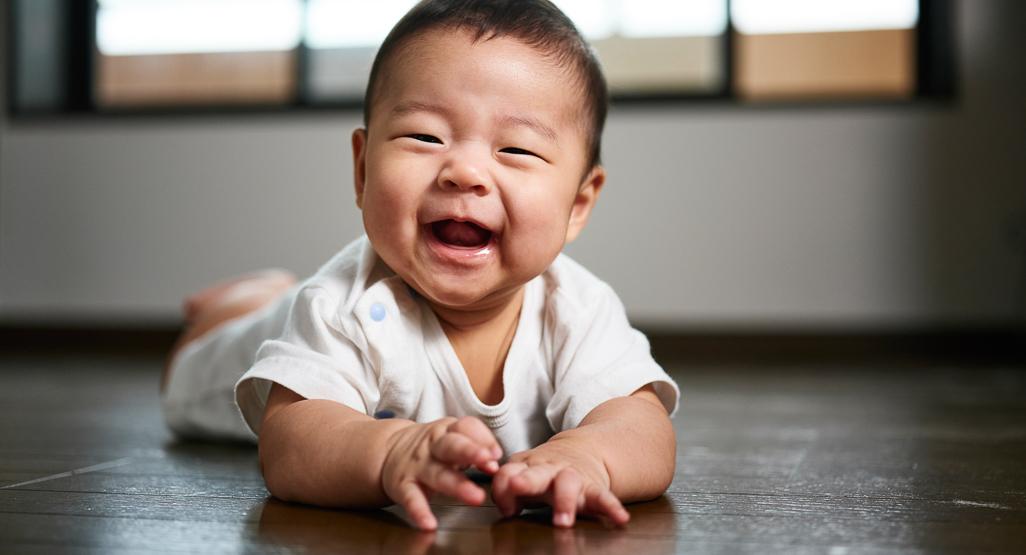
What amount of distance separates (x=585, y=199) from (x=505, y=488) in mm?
345

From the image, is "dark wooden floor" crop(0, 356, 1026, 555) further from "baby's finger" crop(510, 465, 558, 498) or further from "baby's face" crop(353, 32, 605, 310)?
"baby's face" crop(353, 32, 605, 310)

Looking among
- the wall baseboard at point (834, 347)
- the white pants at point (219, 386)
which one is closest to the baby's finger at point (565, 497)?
the white pants at point (219, 386)

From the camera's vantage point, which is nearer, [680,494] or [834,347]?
[680,494]

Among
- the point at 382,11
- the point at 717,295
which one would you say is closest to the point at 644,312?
the point at 717,295

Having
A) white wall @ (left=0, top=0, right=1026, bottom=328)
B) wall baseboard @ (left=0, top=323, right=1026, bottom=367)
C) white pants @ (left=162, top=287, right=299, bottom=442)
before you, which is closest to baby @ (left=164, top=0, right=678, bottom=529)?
white pants @ (left=162, top=287, right=299, bottom=442)

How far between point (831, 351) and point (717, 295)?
353 millimetres

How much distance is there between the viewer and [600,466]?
0.60 meters

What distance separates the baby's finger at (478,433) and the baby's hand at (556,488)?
0.03 metres

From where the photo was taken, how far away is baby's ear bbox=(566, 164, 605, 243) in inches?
31.1

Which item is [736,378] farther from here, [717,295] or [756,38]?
[756,38]

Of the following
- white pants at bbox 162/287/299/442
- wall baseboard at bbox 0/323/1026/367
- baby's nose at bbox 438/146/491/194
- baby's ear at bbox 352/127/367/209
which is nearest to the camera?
baby's nose at bbox 438/146/491/194

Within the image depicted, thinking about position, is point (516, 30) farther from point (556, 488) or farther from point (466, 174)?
point (556, 488)

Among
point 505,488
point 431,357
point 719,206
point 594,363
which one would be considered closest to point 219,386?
point 431,357

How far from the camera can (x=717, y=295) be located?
2520 mm
